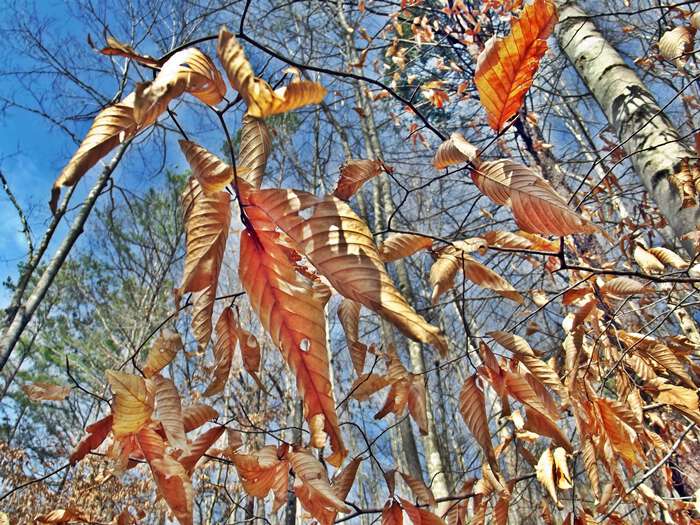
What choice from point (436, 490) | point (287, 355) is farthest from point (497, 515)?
point (436, 490)

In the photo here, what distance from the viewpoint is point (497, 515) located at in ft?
3.23

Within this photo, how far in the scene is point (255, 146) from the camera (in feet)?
1.25

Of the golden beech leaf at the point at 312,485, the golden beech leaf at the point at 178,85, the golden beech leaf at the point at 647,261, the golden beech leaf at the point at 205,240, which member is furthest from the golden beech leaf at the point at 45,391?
the golden beech leaf at the point at 647,261

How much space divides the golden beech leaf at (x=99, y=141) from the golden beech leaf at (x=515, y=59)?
36 cm

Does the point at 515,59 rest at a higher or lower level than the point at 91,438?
higher

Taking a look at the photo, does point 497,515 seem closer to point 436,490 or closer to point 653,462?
point 653,462

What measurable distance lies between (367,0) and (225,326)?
4.20 meters

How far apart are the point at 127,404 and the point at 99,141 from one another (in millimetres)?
379

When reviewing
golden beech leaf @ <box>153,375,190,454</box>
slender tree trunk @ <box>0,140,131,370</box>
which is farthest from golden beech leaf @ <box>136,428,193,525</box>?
slender tree trunk @ <box>0,140,131,370</box>

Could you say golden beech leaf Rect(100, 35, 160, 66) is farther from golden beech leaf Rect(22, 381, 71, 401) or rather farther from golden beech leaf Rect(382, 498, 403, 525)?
golden beech leaf Rect(382, 498, 403, 525)

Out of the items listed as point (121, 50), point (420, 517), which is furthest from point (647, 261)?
point (121, 50)

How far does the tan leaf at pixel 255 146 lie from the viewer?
14.7 inches

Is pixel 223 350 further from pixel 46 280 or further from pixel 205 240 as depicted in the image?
pixel 46 280

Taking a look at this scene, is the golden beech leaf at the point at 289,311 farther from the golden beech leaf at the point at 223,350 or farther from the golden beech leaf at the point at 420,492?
the golden beech leaf at the point at 420,492
